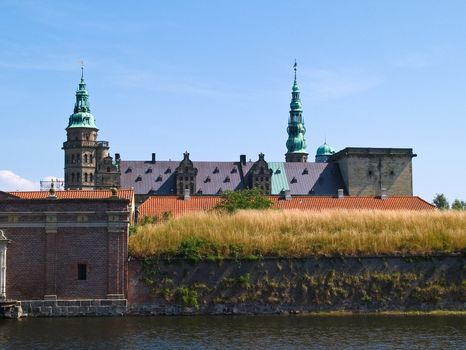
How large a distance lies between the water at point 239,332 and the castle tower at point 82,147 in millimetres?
86428

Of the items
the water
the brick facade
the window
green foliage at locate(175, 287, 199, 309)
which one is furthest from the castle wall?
the window

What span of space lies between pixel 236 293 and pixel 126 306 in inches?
221

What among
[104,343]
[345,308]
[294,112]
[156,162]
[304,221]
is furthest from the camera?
[294,112]

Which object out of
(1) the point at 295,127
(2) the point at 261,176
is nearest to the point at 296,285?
(2) the point at 261,176

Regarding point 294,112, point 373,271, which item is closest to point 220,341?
point 373,271

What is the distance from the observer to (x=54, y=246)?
3997 cm

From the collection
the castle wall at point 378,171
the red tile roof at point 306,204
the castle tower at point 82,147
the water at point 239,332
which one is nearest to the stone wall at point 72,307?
the water at point 239,332

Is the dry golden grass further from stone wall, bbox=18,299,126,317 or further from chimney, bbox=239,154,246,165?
chimney, bbox=239,154,246,165

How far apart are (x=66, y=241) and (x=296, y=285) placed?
12049mm

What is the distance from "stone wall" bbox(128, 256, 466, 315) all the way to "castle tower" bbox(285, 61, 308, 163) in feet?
354

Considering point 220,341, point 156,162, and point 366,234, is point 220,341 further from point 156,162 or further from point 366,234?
point 156,162

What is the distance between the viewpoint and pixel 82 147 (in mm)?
123750

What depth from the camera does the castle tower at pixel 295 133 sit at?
484 feet

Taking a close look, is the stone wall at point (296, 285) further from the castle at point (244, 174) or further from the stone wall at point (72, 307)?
the castle at point (244, 174)
